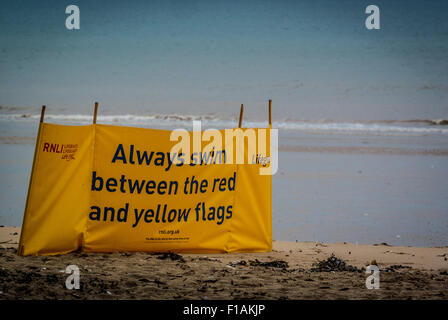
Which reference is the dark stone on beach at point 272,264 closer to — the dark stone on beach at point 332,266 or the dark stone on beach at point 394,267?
the dark stone on beach at point 332,266

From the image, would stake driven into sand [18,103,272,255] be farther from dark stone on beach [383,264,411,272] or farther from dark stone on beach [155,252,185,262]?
dark stone on beach [383,264,411,272]

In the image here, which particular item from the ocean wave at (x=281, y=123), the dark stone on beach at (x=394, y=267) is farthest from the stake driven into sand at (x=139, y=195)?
the ocean wave at (x=281, y=123)

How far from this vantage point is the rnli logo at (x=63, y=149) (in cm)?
625

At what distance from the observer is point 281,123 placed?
1535 inches

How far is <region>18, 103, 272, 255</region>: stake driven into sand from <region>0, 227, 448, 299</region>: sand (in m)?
0.22

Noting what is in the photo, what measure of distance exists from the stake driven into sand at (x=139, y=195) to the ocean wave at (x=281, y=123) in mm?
25928

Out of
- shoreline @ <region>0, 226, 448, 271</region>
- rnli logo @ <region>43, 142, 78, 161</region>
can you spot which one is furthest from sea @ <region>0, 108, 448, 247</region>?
rnli logo @ <region>43, 142, 78, 161</region>

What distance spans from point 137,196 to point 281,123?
32933 mm

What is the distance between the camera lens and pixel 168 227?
22.3ft

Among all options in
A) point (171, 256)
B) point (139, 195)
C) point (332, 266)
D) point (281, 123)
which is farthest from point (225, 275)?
point (281, 123)
